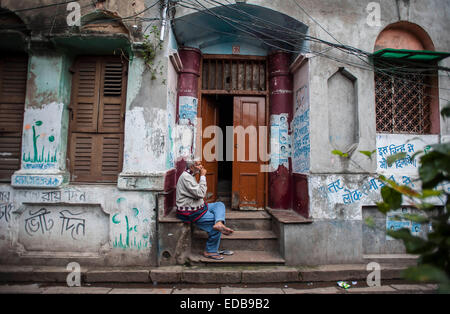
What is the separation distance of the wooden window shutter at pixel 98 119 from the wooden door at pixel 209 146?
1.96m

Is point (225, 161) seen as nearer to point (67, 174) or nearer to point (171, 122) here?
point (171, 122)

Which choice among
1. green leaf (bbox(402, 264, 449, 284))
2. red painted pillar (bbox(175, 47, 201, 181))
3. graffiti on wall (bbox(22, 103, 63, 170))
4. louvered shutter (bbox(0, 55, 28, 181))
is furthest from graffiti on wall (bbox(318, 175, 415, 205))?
louvered shutter (bbox(0, 55, 28, 181))

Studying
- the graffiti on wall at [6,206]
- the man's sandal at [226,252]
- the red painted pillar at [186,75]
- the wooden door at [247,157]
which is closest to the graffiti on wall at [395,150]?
the wooden door at [247,157]

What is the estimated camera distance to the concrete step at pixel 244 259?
4.54 m

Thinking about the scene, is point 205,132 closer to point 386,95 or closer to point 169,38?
point 169,38

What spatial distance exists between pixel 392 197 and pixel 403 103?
478cm

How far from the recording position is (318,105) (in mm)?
5004

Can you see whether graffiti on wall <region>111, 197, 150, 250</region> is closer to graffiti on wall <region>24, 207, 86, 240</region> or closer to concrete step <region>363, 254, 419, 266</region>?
graffiti on wall <region>24, 207, 86, 240</region>

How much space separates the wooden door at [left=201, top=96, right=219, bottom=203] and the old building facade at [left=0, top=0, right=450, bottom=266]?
0.46 metres

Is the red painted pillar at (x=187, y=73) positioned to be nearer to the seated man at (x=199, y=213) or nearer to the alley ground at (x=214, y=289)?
the seated man at (x=199, y=213)


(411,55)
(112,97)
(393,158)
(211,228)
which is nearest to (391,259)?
(211,228)

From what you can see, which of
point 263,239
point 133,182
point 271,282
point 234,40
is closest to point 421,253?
point 271,282

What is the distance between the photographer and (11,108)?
198 inches

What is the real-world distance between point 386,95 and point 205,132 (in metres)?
4.26
